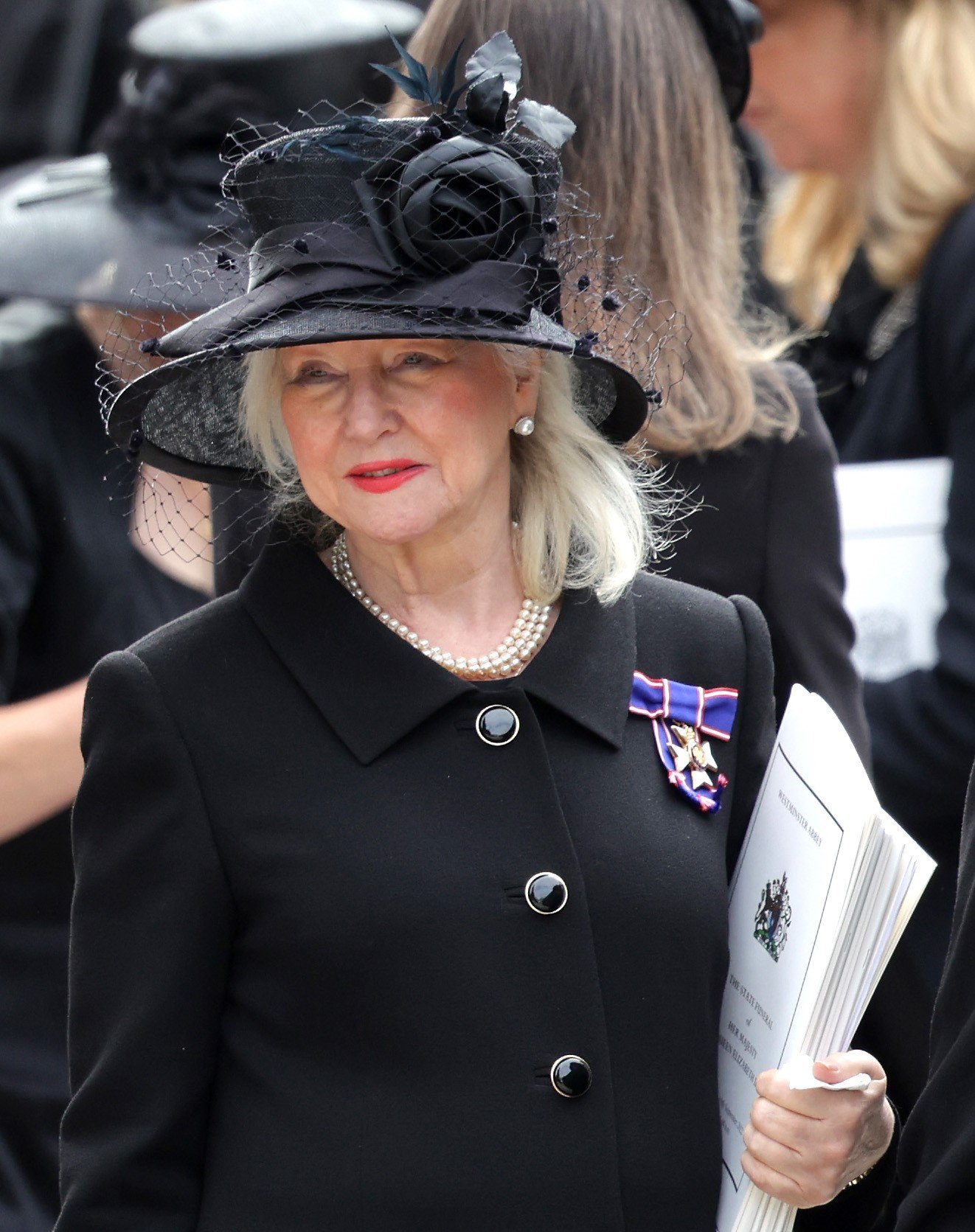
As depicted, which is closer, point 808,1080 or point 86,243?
point 808,1080

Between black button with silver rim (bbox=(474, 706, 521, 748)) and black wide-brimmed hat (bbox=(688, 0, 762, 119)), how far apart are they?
1.13 metres

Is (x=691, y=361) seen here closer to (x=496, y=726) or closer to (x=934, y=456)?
(x=496, y=726)

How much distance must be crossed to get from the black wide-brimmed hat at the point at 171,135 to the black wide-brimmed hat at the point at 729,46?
31.8 inches

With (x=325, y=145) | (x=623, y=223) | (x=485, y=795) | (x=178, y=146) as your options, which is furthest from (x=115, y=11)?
(x=485, y=795)

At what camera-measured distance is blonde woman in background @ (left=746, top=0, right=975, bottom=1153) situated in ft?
9.91

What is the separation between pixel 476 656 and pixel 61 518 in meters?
1.08

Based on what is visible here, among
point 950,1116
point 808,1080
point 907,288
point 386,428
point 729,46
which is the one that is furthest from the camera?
point 907,288

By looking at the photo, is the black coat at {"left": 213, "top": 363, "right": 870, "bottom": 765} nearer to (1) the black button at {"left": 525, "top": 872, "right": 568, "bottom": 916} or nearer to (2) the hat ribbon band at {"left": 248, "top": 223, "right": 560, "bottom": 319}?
Answer: (2) the hat ribbon band at {"left": 248, "top": 223, "right": 560, "bottom": 319}

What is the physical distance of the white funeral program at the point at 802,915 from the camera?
1.92m

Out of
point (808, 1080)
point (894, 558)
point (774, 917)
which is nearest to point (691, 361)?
point (894, 558)

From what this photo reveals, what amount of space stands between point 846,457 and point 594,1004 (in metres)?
1.64

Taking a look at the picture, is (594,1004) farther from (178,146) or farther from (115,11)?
(115,11)

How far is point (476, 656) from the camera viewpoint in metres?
2.23

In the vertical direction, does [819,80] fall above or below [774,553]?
above
